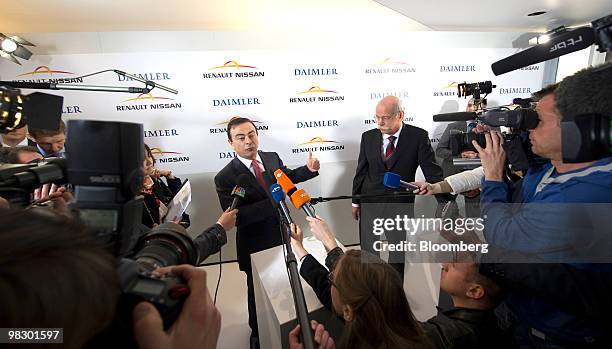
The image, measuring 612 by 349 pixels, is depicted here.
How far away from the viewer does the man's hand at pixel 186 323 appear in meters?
0.36

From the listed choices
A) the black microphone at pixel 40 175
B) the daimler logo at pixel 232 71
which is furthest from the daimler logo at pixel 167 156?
the black microphone at pixel 40 175

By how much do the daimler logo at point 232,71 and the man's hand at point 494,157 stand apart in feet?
6.74

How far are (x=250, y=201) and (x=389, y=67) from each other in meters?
1.91

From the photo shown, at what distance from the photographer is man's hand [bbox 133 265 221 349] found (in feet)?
1.17

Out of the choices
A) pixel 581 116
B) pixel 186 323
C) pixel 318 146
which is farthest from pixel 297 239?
pixel 318 146

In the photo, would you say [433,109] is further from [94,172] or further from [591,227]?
[94,172]

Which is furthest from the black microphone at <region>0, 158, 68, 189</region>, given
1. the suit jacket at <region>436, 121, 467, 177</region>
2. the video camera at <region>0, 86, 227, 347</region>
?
the suit jacket at <region>436, 121, 467, 177</region>

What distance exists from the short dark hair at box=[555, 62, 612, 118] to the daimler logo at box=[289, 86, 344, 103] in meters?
2.11

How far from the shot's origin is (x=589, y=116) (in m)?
0.51

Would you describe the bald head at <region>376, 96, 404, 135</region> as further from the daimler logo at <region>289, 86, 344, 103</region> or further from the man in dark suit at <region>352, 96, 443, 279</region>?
the daimler logo at <region>289, 86, 344, 103</region>

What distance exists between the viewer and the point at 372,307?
80 centimetres

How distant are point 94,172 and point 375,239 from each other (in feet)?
6.97

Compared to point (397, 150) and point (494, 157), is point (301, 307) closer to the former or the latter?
point (494, 157)

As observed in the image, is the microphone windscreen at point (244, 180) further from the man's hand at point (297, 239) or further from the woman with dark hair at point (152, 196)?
the man's hand at point (297, 239)
